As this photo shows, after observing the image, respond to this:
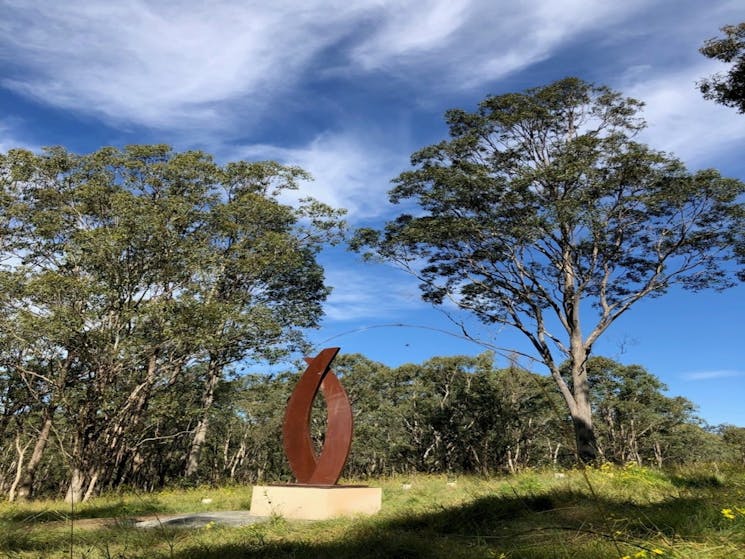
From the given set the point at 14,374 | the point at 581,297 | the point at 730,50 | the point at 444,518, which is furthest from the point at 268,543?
the point at 14,374

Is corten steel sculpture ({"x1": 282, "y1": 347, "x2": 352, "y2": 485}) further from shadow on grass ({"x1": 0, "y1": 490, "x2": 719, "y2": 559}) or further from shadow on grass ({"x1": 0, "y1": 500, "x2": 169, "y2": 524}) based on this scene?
shadow on grass ({"x1": 0, "y1": 490, "x2": 719, "y2": 559})

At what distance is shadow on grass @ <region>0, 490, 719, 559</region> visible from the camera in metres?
3.54

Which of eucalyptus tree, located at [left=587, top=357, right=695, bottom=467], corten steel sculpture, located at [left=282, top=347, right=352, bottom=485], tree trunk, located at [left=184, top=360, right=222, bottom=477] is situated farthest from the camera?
eucalyptus tree, located at [left=587, top=357, right=695, bottom=467]

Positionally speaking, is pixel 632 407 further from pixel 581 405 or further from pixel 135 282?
pixel 135 282

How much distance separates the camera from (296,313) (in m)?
20.5

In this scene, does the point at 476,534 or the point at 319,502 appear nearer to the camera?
the point at 476,534

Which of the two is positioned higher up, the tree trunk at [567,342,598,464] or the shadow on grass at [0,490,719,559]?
the tree trunk at [567,342,598,464]

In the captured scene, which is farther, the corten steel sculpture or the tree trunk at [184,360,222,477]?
the tree trunk at [184,360,222,477]

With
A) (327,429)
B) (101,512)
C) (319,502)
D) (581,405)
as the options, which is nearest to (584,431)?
(581,405)

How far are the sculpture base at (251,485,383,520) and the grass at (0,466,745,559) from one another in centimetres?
102

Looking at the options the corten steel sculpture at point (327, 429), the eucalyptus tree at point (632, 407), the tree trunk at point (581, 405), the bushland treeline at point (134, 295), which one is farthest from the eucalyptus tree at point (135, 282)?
the eucalyptus tree at point (632, 407)

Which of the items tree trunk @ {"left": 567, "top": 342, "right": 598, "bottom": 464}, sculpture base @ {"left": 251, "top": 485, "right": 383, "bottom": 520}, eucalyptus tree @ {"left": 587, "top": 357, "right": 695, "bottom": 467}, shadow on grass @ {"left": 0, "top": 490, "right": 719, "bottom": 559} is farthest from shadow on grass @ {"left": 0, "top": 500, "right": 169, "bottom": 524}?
eucalyptus tree @ {"left": 587, "top": 357, "right": 695, "bottom": 467}

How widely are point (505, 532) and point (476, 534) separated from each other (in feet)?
0.94

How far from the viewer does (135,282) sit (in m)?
15.2
